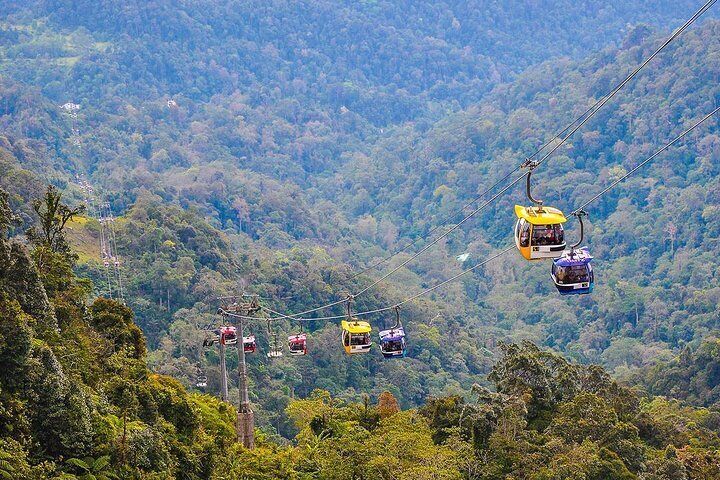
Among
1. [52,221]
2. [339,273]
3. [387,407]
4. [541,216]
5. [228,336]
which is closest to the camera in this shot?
[541,216]

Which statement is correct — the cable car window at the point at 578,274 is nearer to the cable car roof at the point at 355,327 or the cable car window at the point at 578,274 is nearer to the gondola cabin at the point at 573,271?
the gondola cabin at the point at 573,271

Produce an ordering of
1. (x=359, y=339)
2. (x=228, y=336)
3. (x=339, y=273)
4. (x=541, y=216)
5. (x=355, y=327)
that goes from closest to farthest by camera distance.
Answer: (x=541, y=216), (x=355, y=327), (x=359, y=339), (x=228, y=336), (x=339, y=273)

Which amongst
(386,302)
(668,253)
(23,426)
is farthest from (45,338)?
(668,253)

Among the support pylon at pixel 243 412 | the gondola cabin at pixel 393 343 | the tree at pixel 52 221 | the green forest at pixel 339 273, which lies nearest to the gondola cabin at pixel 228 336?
the green forest at pixel 339 273

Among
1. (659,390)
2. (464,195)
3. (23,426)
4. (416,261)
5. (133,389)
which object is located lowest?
(23,426)

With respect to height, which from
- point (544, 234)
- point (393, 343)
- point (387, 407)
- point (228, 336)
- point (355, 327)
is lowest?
point (544, 234)

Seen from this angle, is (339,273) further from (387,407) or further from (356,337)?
(356,337)

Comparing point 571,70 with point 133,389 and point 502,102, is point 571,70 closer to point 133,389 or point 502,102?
point 502,102

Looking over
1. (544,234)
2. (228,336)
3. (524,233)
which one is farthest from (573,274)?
(228,336)
